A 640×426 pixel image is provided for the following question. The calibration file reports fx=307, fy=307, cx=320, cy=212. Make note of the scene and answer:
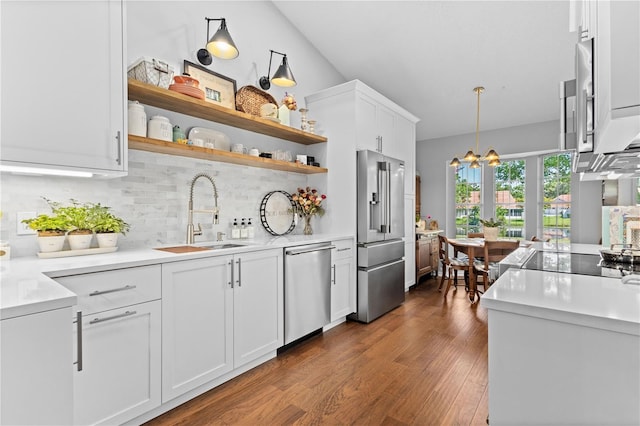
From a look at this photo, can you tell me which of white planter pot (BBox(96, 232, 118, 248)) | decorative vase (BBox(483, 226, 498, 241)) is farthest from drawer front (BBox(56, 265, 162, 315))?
decorative vase (BBox(483, 226, 498, 241))

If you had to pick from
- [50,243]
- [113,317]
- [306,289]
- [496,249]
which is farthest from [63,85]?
[496,249]

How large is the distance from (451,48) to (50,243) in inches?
167

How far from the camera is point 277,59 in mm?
3547

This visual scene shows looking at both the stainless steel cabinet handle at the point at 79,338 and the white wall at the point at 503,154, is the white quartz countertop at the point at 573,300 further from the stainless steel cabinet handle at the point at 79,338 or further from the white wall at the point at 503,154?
the white wall at the point at 503,154

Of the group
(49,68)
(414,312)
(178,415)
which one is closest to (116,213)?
(49,68)

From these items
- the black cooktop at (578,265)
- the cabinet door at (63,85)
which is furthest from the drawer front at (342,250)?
the cabinet door at (63,85)

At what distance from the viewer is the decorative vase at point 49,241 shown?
1.78 metres

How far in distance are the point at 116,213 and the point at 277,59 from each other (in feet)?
7.98

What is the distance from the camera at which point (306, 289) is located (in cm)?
283

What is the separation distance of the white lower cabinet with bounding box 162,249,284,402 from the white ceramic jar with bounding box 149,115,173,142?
0.99 meters

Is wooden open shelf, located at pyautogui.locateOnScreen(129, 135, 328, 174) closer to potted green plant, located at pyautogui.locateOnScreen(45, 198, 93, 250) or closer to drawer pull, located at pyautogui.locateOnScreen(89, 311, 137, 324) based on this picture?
potted green plant, located at pyautogui.locateOnScreen(45, 198, 93, 250)

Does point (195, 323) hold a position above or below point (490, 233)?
below

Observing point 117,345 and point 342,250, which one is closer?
point 117,345

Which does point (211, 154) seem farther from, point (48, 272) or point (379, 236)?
point (379, 236)
